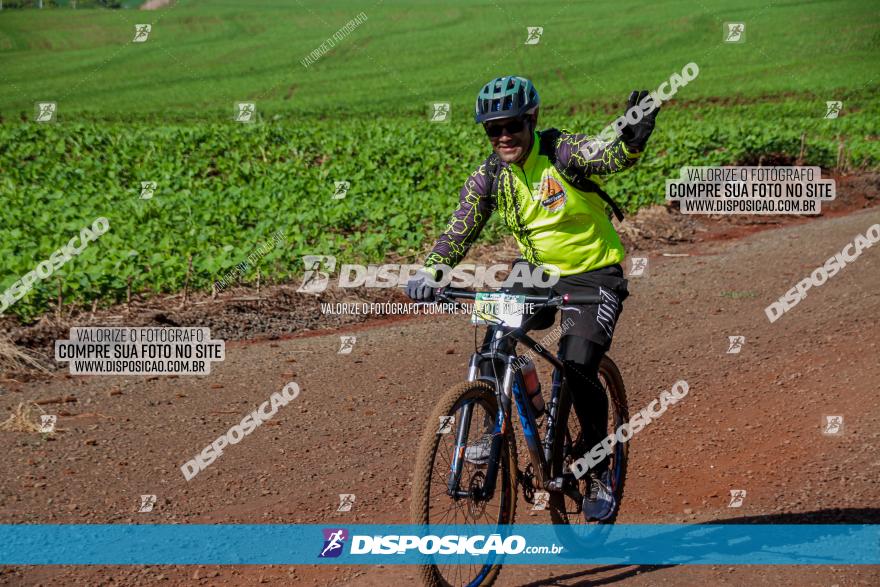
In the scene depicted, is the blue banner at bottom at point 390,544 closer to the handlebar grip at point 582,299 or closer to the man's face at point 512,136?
the handlebar grip at point 582,299

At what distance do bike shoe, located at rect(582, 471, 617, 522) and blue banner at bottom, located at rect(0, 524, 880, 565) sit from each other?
6.1 inches

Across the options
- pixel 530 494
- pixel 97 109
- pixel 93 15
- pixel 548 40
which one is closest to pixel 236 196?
pixel 530 494

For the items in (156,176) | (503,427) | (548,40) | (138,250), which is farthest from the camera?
(548,40)

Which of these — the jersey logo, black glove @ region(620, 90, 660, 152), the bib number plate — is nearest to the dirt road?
the bib number plate

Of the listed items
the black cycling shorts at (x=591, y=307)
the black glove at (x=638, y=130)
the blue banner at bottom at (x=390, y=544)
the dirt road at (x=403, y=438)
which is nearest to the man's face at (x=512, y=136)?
the black glove at (x=638, y=130)

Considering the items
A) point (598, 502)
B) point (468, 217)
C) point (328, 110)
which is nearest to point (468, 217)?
point (468, 217)

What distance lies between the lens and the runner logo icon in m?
6.40

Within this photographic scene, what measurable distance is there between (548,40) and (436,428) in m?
60.0

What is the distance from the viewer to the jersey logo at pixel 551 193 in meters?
5.89

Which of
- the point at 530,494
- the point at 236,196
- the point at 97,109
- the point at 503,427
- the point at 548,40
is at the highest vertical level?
the point at 548,40

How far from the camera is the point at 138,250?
43.8ft

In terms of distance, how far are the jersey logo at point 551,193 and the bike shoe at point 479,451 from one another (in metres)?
1.36

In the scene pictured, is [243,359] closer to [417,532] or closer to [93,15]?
[417,532]

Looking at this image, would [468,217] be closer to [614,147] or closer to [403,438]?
[614,147]
